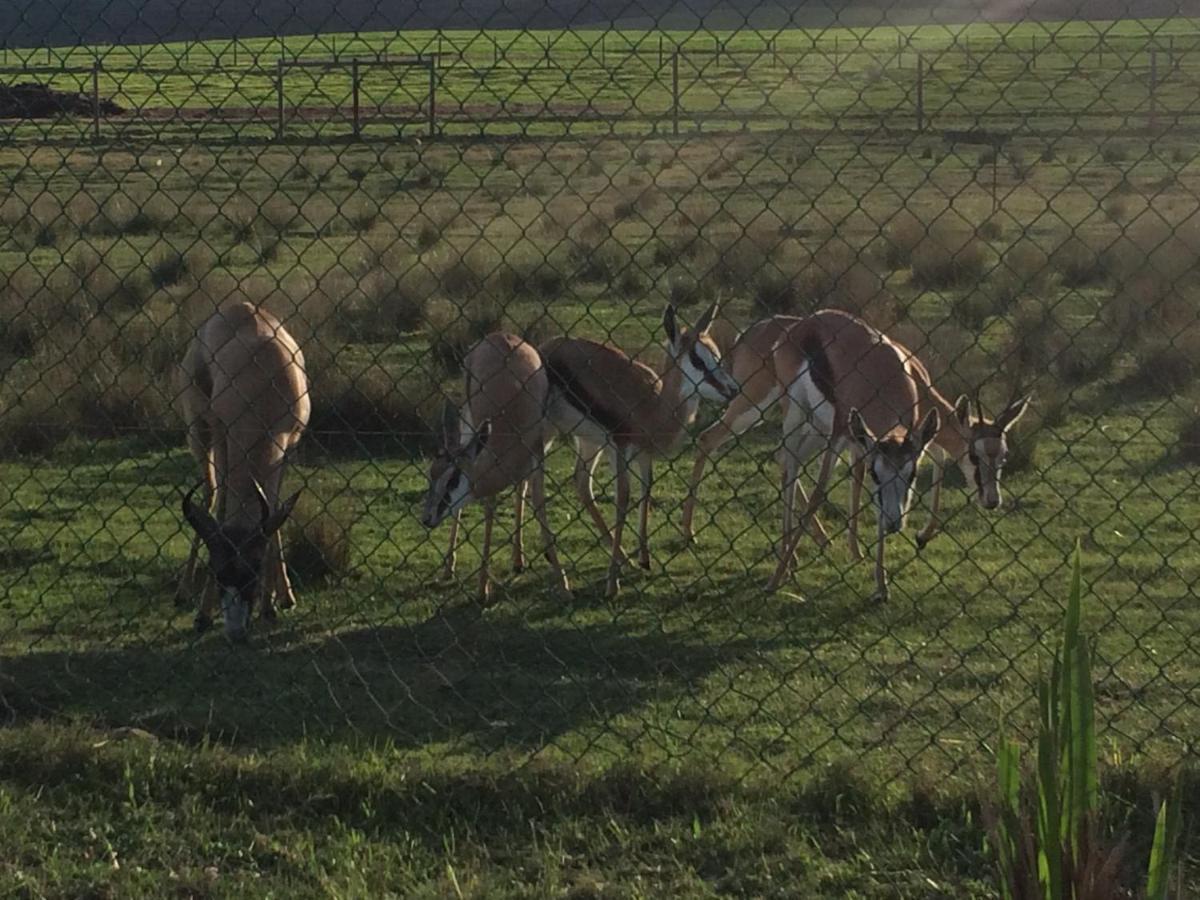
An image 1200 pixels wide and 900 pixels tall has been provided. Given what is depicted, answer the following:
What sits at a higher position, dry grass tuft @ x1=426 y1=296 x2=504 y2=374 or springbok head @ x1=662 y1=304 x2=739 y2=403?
springbok head @ x1=662 y1=304 x2=739 y2=403

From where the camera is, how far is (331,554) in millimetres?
7789

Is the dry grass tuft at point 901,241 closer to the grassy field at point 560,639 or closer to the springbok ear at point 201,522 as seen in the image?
the grassy field at point 560,639

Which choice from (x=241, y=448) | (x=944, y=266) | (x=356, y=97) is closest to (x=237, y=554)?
(x=241, y=448)

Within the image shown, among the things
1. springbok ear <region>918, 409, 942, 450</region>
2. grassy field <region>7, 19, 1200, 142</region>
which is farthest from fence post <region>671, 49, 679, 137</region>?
springbok ear <region>918, 409, 942, 450</region>

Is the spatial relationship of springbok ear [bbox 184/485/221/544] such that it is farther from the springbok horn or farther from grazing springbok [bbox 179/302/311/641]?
the springbok horn

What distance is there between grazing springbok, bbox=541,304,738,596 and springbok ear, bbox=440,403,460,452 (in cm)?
58

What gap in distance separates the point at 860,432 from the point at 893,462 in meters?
0.21

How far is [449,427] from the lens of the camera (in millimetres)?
7742

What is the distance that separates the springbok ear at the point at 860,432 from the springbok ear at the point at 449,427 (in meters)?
1.86

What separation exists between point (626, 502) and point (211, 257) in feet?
34.9

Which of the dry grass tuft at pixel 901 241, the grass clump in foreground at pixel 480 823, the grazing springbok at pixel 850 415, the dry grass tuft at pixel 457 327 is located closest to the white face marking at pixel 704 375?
the grazing springbok at pixel 850 415

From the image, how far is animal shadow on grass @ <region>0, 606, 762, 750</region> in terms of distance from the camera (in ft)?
17.2

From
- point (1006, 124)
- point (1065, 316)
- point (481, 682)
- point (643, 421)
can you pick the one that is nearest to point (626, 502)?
point (643, 421)

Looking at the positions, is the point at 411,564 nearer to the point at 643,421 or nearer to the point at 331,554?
the point at 331,554
